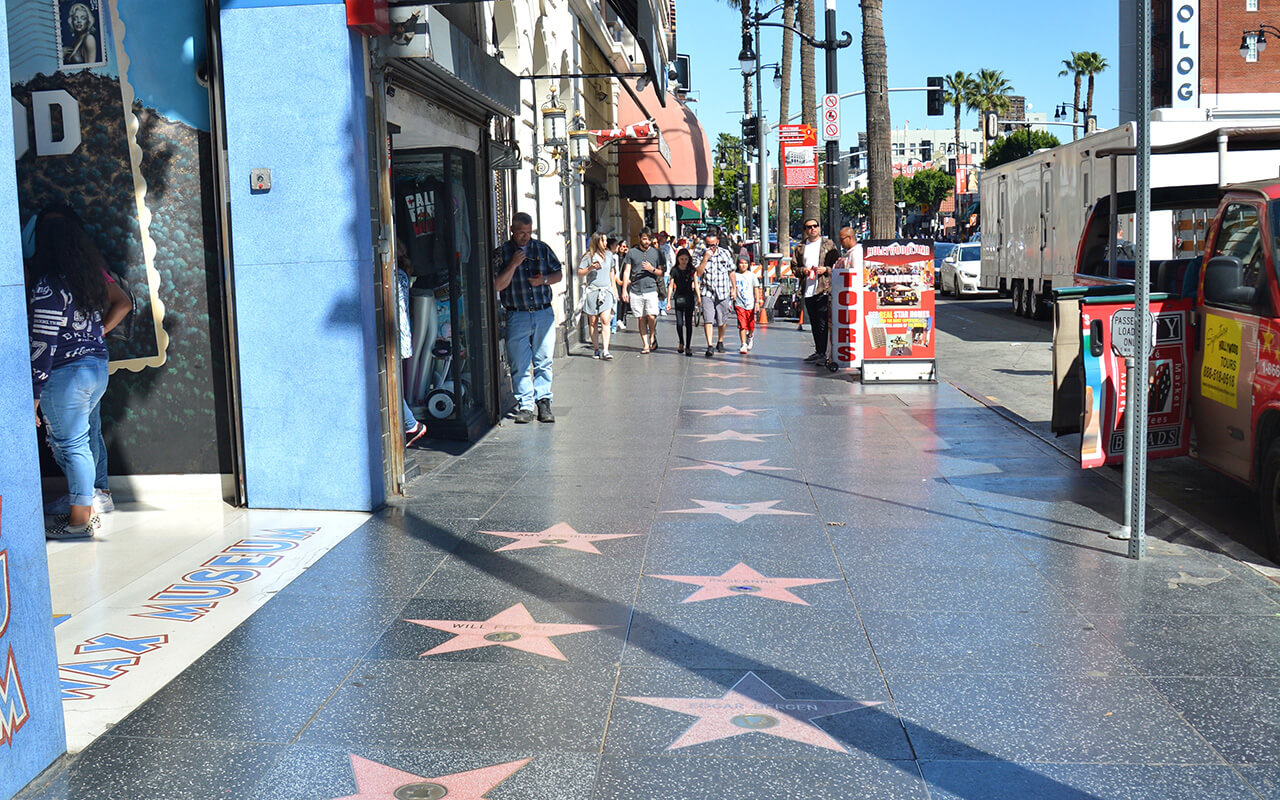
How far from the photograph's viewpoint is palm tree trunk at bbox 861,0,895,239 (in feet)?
70.1

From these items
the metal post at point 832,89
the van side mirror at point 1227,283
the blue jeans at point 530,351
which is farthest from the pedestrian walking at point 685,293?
the van side mirror at point 1227,283

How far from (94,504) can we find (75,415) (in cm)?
66

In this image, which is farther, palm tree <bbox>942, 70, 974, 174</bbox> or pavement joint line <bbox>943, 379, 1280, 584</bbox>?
palm tree <bbox>942, 70, 974, 174</bbox>

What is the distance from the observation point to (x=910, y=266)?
48.4 ft

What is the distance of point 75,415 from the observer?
23.1 feet

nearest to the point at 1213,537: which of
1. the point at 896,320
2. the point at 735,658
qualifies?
the point at 735,658

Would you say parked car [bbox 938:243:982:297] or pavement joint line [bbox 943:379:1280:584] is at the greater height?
parked car [bbox 938:243:982:297]

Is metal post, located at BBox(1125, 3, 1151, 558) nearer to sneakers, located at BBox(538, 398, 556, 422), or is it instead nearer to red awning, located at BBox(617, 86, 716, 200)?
sneakers, located at BBox(538, 398, 556, 422)

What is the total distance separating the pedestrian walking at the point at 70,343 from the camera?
22.8ft

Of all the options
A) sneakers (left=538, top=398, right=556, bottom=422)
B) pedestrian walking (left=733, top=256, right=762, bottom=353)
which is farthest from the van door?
pedestrian walking (left=733, top=256, right=762, bottom=353)

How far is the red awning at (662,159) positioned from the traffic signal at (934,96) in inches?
231

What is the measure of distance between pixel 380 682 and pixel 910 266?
11.2 m

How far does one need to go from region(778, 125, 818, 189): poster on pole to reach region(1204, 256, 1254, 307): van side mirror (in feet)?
67.3

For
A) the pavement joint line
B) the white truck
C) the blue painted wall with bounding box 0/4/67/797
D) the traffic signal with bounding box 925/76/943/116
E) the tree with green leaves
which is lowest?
the pavement joint line
